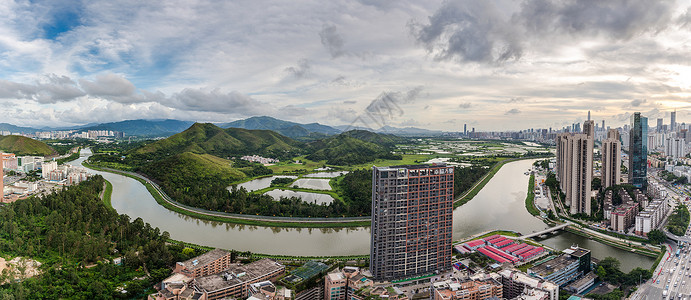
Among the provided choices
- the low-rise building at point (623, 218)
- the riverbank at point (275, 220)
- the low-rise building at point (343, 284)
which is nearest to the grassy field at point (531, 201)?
the low-rise building at point (623, 218)

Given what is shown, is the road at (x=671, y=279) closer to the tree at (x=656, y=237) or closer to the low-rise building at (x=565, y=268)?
the tree at (x=656, y=237)

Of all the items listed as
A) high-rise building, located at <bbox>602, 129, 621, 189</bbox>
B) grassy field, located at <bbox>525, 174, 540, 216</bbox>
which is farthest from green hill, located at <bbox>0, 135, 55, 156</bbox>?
high-rise building, located at <bbox>602, 129, 621, 189</bbox>

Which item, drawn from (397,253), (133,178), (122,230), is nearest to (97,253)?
(122,230)

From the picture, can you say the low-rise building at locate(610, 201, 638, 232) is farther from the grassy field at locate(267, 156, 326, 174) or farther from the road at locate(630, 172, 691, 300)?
the grassy field at locate(267, 156, 326, 174)

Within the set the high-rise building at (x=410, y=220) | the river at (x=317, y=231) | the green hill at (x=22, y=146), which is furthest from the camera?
the green hill at (x=22, y=146)

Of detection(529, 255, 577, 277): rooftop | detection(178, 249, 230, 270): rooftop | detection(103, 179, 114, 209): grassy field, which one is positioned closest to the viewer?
detection(178, 249, 230, 270): rooftop

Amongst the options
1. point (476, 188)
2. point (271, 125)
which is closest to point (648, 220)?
point (476, 188)

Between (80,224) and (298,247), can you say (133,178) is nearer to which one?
(80,224)
